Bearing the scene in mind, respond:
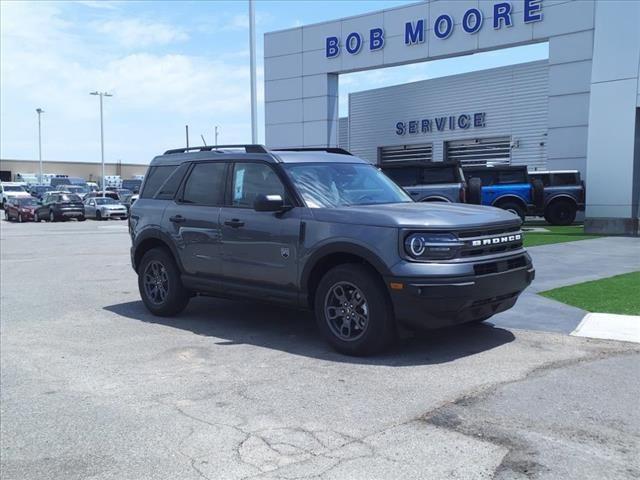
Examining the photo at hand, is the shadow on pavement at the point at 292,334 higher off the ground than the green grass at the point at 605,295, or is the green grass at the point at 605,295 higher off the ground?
the green grass at the point at 605,295

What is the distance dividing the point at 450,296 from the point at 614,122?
1458cm

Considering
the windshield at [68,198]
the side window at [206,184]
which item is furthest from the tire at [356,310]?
the windshield at [68,198]

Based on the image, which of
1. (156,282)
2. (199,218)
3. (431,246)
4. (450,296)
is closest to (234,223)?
(199,218)

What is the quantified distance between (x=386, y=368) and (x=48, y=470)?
9.34ft

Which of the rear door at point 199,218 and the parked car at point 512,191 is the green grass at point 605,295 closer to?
the rear door at point 199,218

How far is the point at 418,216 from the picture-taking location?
5.71 m

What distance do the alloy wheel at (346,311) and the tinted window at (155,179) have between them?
127 inches

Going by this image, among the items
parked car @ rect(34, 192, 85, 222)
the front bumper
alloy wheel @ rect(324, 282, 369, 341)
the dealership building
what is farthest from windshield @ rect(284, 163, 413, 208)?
parked car @ rect(34, 192, 85, 222)

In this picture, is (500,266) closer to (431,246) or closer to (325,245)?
(431,246)

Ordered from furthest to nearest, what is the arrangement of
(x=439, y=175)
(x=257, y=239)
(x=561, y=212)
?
(x=561, y=212)
(x=439, y=175)
(x=257, y=239)

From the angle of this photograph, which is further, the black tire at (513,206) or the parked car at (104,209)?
the parked car at (104,209)

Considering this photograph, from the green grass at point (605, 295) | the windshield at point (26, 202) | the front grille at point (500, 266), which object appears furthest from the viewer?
the windshield at point (26, 202)

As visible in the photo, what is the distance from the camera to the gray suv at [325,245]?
5543 millimetres

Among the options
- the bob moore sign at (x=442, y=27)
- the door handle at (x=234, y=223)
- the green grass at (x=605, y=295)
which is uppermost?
the bob moore sign at (x=442, y=27)
